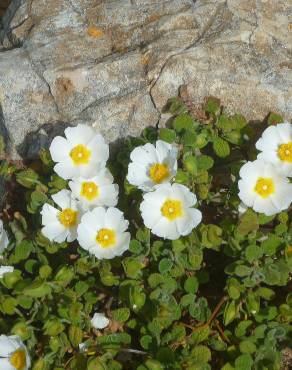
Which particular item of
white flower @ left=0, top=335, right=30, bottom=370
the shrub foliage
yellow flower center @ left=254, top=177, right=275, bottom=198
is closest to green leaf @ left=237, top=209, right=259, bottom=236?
the shrub foliage

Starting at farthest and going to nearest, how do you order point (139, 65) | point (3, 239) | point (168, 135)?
point (139, 65) < point (3, 239) < point (168, 135)

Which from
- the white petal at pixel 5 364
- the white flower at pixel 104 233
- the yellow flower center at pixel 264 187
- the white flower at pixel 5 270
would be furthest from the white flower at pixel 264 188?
the white petal at pixel 5 364

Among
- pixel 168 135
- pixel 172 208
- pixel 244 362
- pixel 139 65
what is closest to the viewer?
pixel 244 362

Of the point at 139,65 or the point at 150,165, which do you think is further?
the point at 139,65

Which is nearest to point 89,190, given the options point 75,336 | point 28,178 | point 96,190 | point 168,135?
point 96,190

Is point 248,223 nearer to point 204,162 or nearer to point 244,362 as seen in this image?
point 204,162

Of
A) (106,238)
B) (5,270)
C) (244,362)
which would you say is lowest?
(244,362)

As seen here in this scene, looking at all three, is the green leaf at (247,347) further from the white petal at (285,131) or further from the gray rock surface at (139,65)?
the gray rock surface at (139,65)

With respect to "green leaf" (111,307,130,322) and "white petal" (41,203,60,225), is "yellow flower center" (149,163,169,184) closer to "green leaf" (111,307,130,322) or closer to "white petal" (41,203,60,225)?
"white petal" (41,203,60,225)
